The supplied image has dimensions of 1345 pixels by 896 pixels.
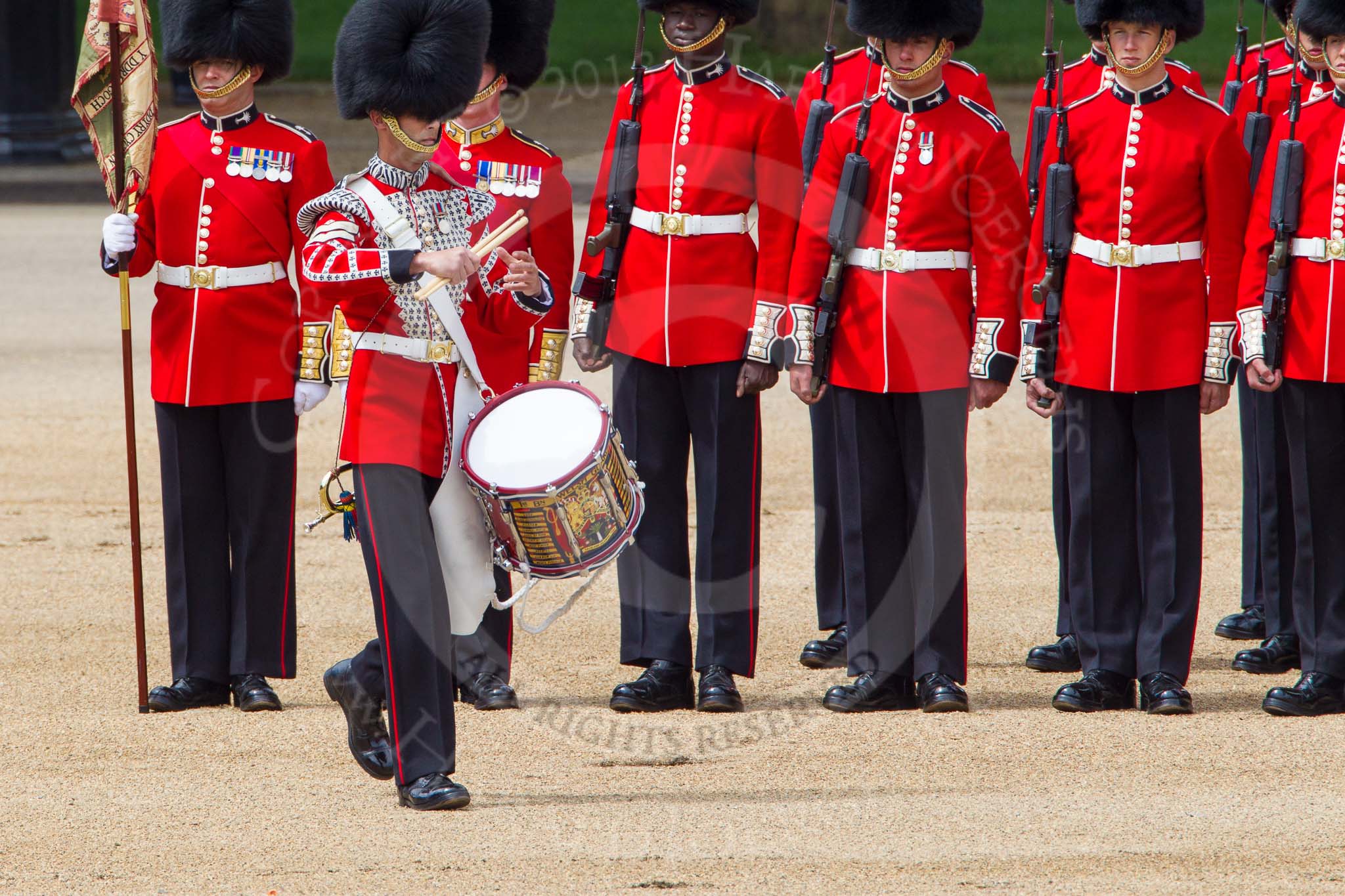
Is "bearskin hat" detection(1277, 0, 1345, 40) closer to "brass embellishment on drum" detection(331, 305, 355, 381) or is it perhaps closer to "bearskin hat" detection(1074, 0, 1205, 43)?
"bearskin hat" detection(1074, 0, 1205, 43)

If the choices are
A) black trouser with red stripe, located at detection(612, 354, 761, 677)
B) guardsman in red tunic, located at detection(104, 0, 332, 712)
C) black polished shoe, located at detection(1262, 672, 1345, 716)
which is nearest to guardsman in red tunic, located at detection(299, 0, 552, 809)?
guardsman in red tunic, located at detection(104, 0, 332, 712)

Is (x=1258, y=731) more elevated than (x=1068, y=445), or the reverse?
(x=1068, y=445)

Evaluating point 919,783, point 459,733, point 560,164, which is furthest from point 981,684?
point 560,164

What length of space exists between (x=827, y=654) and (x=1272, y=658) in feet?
3.35

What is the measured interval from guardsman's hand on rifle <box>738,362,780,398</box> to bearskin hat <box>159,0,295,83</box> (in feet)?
3.98

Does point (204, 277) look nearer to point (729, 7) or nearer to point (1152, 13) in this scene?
point (729, 7)

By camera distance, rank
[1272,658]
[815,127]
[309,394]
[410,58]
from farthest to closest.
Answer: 1. [815,127]
2. [1272,658]
3. [309,394]
4. [410,58]

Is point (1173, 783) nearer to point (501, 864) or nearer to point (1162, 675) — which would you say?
point (1162, 675)

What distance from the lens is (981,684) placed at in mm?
4738

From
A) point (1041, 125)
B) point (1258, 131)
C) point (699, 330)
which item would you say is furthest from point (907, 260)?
point (1258, 131)

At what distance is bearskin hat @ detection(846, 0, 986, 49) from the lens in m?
4.37

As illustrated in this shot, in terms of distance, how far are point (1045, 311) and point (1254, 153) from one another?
0.65 meters

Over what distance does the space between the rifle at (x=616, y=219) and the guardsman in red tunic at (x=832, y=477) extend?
1.69ft

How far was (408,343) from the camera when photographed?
12.3ft
